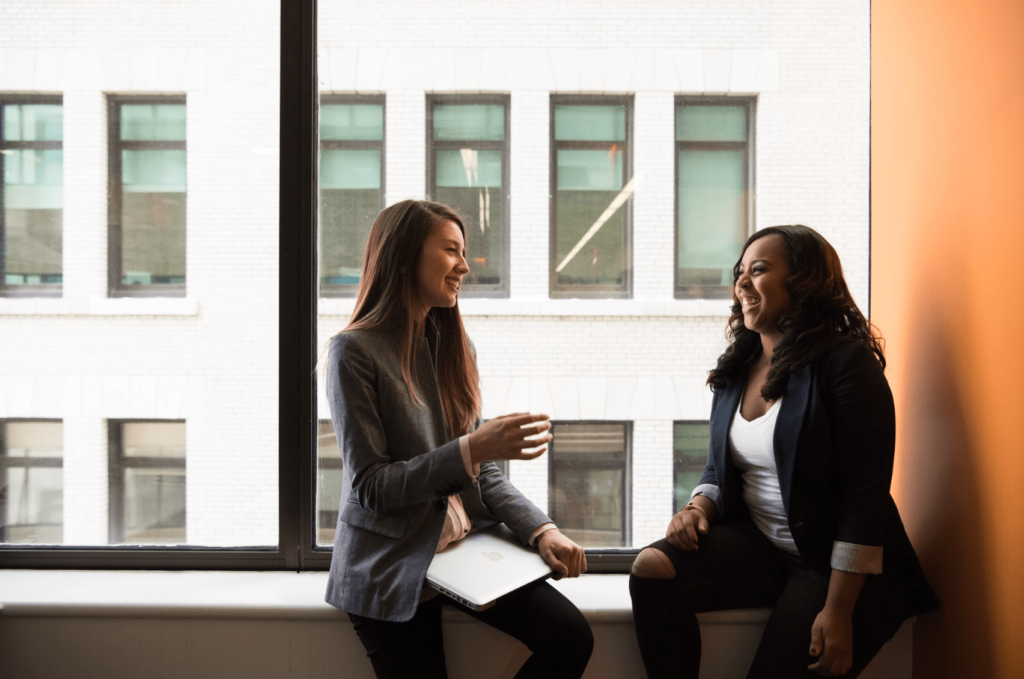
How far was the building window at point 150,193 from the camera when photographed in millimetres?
2246

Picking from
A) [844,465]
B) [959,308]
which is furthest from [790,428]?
[959,308]

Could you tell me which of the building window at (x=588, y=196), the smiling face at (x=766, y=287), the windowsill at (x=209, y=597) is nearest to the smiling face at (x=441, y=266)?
the building window at (x=588, y=196)

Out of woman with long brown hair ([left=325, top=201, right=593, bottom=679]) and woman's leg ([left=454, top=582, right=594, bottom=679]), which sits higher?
woman with long brown hair ([left=325, top=201, right=593, bottom=679])

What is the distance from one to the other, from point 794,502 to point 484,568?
76cm

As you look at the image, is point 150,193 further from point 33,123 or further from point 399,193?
point 399,193

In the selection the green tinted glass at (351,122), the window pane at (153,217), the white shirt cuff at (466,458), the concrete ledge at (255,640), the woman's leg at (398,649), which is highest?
the green tinted glass at (351,122)

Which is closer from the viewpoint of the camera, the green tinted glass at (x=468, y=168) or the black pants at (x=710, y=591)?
the black pants at (x=710, y=591)

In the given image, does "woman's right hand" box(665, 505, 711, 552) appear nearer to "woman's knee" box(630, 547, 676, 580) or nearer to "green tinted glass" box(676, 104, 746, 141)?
"woman's knee" box(630, 547, 676, 580)

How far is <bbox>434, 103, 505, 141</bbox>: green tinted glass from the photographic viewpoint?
2266 millimetres

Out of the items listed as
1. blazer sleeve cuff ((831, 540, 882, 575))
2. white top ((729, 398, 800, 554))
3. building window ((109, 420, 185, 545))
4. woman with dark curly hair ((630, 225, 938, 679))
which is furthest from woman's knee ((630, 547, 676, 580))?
building window ((109, 420, 185, 545))

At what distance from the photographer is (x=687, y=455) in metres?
2.26

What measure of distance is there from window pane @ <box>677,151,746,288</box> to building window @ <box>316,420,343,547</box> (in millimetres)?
1317

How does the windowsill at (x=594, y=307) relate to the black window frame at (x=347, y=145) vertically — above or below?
below

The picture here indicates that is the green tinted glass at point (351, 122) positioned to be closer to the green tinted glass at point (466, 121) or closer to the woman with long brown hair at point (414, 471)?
the green tinted glass at point (466, 121)
